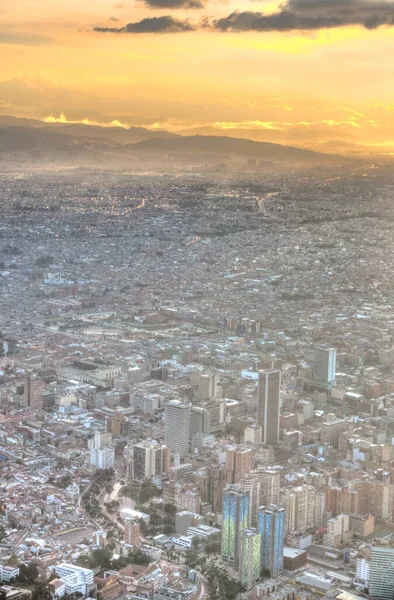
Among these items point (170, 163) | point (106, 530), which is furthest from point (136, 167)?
point (106, 530)

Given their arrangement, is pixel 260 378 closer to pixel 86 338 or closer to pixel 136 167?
pixel 86 338

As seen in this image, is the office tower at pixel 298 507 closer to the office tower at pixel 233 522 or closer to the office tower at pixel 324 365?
the office tower at pixel 233 522

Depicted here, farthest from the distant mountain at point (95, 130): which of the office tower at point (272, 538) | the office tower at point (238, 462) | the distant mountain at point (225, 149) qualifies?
the office tower at point (272, 538)

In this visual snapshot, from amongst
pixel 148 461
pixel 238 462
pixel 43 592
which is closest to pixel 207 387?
pixel 148 461

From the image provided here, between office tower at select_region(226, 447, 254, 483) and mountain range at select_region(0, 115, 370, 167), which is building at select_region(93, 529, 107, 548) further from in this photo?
mountain range at select_region(0, 115, 370, 167)

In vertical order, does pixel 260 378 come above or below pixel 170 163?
below

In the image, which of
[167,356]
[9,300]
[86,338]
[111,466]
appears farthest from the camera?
[9,300]

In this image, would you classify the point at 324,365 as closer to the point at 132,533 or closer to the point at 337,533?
the point at 337,533
